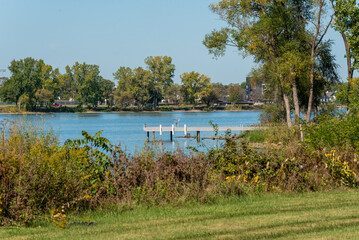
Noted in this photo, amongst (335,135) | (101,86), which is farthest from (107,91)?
(335,135)

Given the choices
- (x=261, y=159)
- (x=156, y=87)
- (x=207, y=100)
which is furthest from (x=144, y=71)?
(x=261, y=159)

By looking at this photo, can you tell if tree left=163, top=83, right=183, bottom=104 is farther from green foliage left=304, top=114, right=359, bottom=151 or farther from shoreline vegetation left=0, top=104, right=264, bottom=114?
green foliage left=304, top=114, right=359, bottom=151

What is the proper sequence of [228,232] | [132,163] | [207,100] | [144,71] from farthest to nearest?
[207,100] → [144,71] → [132,163] → [228,232]

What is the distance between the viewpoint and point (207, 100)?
15425 cm

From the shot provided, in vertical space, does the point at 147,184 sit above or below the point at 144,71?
below

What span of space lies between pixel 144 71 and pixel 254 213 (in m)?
133

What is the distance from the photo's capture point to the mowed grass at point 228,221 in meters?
6.59

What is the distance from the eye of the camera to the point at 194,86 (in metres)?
150

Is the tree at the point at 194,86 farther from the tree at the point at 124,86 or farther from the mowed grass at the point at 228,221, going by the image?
the mowed grass at the point at 228,221

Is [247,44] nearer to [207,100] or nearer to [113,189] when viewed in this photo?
[113,189]

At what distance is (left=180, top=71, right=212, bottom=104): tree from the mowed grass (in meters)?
139

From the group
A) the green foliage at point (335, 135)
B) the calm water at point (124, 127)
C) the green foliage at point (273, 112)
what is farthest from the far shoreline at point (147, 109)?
the green foliage at point (335, 135)

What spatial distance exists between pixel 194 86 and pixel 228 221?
5647 inches

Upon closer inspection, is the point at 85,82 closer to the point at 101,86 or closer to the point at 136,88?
the point at 101,86
